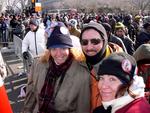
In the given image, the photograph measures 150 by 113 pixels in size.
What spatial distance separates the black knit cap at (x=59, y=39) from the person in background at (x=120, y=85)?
2.36 ft

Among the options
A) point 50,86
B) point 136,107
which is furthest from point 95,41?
point 136,107

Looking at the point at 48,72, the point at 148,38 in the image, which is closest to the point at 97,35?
the point at 48,72

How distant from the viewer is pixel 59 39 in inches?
150

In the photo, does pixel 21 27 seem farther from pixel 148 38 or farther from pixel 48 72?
pixel 48 72

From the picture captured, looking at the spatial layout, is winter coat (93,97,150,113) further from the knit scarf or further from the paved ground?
the paved ground

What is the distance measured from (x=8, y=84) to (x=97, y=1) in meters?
86.3

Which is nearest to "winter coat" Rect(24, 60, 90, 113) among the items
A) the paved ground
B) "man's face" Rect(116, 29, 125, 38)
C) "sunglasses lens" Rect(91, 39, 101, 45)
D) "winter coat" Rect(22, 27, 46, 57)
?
"sunglasses lens" Rect(91, 39, 101, 45)

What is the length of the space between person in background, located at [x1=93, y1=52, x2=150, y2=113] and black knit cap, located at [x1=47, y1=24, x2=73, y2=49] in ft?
2.36

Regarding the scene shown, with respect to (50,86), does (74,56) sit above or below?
above

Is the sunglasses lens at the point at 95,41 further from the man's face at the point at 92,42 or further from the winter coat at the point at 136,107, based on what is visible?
the winter coat at the point at 136,107

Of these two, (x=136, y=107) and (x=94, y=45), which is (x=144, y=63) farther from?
(x=136, y=107)

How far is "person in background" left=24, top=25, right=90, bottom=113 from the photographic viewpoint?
377 centimetres

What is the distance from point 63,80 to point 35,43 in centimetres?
553

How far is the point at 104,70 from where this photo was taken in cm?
321
